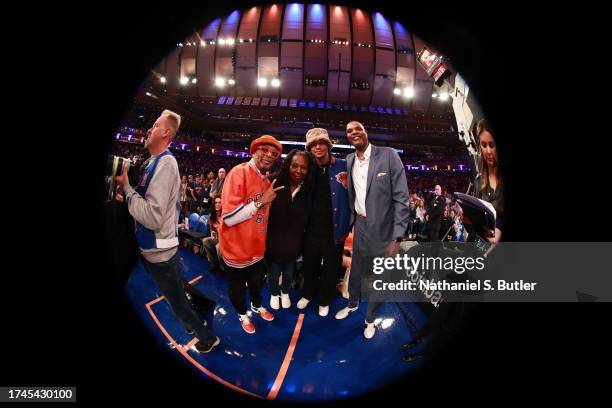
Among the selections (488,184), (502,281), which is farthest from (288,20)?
(502,281)

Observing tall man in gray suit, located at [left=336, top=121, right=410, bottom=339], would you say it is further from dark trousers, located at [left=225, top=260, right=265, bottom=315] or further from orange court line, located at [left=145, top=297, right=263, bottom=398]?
orange court line, located at [left=145, top=297, right=263, bottom=398]

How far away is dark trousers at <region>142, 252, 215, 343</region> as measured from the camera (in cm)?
141

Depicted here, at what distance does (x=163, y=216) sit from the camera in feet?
4.33

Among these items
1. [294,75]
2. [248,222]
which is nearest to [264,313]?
[248,222]

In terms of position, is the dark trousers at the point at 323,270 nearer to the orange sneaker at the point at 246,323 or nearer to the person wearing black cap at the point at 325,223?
the person wearing black cap at the point at 325,223

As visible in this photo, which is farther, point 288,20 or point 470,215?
point 470,215

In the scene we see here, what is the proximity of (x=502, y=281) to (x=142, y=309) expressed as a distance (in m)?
2.06

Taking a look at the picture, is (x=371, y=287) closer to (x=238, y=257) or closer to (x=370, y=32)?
(x=238, y=257)

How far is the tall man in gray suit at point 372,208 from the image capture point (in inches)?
56.2

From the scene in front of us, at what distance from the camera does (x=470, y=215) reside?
1.49 metres

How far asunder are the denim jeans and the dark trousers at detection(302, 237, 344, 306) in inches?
3.0

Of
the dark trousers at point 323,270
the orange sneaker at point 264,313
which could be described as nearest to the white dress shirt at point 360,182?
the dark trousers at point 323,270

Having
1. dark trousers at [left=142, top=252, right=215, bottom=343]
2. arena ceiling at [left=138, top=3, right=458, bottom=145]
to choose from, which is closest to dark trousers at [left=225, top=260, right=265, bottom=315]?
dark trousers at [left=142, top=252, right=215, bottom=343]

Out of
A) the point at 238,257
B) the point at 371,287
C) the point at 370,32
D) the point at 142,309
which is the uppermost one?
Answer: the point at 370,32
